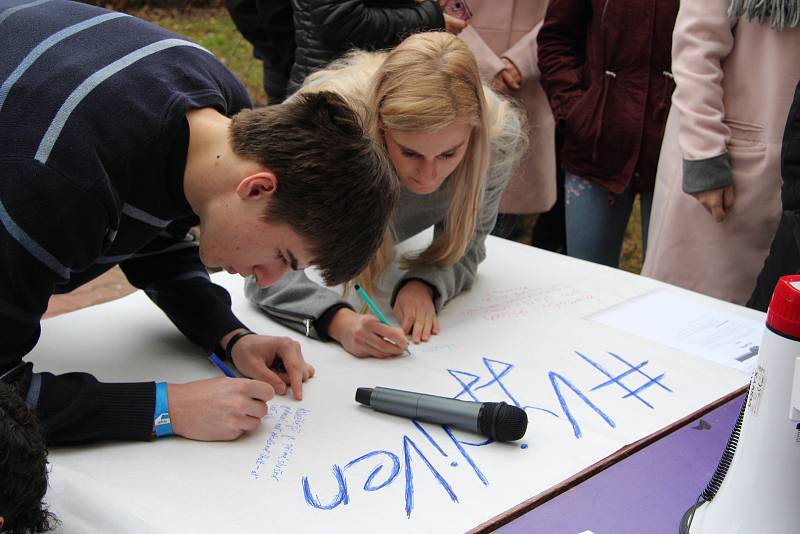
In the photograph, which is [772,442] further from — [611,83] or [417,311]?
[611,83]

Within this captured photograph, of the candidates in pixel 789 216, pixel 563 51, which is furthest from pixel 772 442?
pixel 563 51

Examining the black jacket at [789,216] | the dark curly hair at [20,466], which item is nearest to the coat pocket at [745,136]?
the black jacket at [789,216]

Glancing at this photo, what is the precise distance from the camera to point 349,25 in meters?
1.89

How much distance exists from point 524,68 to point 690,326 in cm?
108

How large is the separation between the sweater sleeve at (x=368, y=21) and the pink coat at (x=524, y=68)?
31 cm

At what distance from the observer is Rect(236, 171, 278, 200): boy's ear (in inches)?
39.8

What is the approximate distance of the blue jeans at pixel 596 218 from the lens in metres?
2.11

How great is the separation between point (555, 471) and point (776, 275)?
0.83 metres

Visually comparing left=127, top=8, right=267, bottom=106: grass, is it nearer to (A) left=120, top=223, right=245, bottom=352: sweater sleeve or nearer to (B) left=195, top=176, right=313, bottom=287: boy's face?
(A) left=120, top=223, right=245, bottom=352: sweater sleeve

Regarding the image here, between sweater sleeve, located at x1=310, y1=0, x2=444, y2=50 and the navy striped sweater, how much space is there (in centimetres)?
80

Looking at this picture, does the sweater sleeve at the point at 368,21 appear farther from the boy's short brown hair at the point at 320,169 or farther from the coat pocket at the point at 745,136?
the boy's short brown hair at the point at 320,169

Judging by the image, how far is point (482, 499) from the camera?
0.92 metres

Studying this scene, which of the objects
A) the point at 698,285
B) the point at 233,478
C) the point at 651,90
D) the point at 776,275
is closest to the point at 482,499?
the point at 233,478

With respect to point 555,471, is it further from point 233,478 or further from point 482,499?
point 233,478
